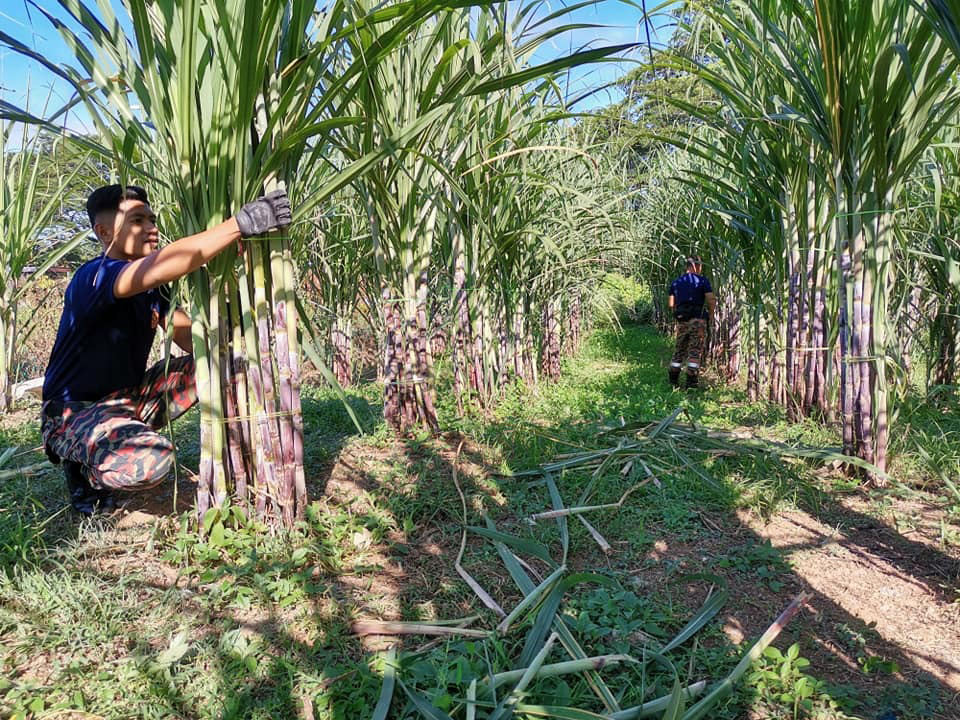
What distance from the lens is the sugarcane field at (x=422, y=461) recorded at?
1260mm

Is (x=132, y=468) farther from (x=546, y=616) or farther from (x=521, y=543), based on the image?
(x=546, y=616)

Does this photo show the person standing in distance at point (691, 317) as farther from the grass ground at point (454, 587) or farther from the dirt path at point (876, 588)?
the dirt path at point (876, 588)

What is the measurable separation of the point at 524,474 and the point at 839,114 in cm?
169

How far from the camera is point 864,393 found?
86.9 inches

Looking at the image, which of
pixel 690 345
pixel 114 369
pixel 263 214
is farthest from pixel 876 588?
pixel 690 345

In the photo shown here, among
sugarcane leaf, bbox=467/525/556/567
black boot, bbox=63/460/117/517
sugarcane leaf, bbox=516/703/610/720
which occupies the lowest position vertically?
sugarcane leaf, bbox=516/703/610/720

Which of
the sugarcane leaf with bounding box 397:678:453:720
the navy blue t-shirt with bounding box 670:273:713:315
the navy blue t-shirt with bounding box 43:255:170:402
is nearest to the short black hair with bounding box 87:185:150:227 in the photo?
the navy blue t-shirt with bounding box 43:255:170:402

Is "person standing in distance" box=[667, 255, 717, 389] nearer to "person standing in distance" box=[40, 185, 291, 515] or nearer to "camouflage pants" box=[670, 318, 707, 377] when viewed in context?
"camouflage pants" box=[670, 318, 707, 377]

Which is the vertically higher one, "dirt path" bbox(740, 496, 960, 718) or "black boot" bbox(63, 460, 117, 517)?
"black boot" bbox(63, 460, 117, 517)

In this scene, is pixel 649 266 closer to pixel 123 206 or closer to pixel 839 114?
pixel 839 114

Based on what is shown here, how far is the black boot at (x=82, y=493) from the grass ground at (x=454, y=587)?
7 centimetres

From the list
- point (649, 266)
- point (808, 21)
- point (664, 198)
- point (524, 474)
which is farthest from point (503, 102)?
point (649, 266)

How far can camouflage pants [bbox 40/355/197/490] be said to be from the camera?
5.91 feet

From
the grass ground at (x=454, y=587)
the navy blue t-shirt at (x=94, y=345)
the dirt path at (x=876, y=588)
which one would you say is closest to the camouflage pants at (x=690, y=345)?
the grass ground at (x=454, y=587)
